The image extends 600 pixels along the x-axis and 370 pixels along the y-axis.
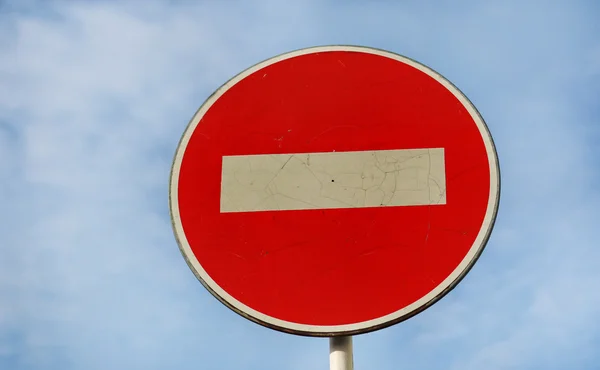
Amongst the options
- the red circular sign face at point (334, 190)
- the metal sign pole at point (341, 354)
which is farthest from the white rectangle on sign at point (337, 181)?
the metal sign pole at point (341, 354)

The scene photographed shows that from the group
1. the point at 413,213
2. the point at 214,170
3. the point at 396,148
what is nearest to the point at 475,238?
the point at 413,213

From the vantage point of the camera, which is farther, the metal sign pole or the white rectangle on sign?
the white rectangle on sign

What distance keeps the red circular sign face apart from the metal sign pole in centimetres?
6

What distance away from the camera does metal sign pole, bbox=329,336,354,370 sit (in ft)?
6.18

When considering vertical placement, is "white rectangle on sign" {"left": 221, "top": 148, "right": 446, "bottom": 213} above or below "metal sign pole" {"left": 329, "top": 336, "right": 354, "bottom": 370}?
above

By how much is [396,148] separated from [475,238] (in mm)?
310

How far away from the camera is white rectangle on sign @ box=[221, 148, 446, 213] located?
6.55ft

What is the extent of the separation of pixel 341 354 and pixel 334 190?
1.31 ft

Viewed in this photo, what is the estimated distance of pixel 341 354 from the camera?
6.18ft

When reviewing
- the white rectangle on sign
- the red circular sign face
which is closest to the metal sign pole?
the red circular sign face

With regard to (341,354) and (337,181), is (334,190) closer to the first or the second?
(337,181)

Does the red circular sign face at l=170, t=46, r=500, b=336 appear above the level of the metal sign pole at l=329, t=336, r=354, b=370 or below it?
above

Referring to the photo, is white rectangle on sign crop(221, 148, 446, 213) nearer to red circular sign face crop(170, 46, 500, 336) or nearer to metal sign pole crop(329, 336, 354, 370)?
red circular sign face crop(170, 46, 500, 336)

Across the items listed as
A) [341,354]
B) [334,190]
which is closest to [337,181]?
[334,190]
